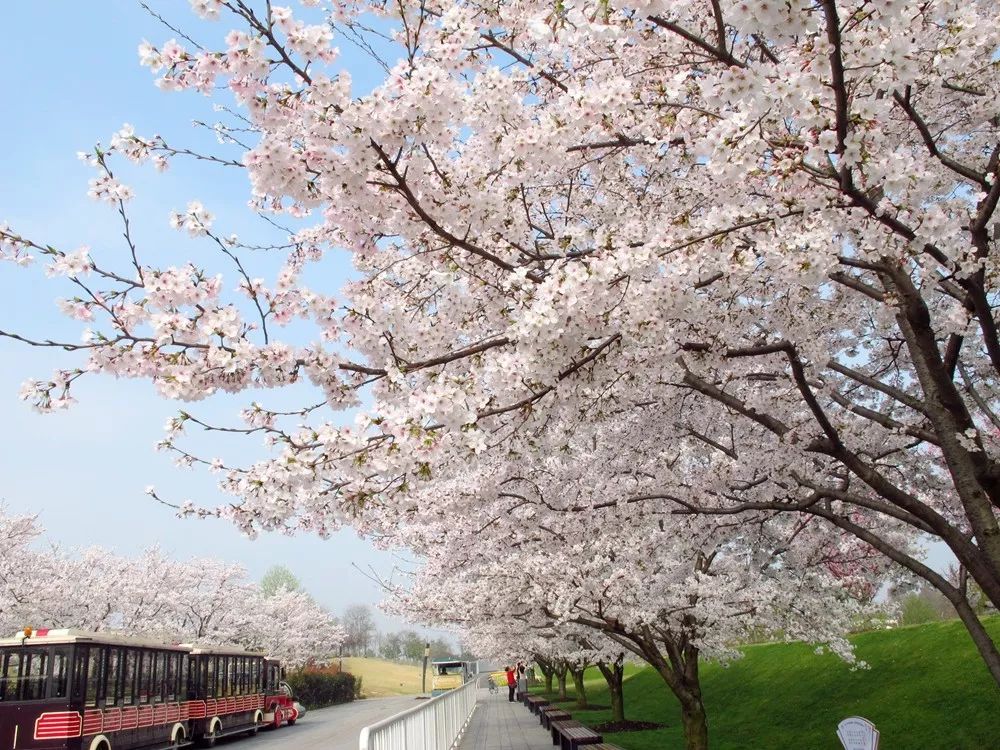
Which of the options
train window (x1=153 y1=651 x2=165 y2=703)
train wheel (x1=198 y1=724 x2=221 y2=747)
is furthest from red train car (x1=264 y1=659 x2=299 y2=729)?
train window (x1=153 y1=651 x2=165 y2=703)

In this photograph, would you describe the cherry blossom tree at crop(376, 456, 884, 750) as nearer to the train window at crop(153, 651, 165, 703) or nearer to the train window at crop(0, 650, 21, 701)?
the train window at crop(0, 650, 21, 701)

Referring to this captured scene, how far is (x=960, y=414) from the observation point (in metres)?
5.65

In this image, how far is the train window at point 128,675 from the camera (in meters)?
16.0

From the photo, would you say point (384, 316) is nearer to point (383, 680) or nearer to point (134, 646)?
point (134, 646)

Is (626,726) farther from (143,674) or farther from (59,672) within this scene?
(59,672)

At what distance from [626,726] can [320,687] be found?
106 ft

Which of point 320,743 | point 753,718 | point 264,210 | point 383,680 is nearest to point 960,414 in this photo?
point 264,210

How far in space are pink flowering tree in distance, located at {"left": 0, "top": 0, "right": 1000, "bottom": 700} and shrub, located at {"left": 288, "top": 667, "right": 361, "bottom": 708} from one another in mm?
42748

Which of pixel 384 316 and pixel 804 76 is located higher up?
pixel 804 76

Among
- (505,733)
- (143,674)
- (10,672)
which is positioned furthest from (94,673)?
(505,733)

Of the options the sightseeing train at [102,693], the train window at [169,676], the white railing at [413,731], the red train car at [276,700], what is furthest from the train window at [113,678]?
the red train car at [276,700]

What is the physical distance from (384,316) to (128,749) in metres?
15.3

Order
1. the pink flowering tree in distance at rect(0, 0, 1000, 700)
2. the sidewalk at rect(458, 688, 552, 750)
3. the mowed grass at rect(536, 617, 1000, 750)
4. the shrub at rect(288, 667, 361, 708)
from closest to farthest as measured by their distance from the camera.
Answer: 1. the pink flowering tree in distance at rect(0, 0, 1000, 700)
2. the mowed grass at rect(536, 617, 1000, 750)
3. the sidewalk at rect(458, 688, 552, 750)
4. the shrub at rect(288, 667, 361, 708)

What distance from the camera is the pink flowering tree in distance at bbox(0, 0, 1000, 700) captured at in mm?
4066
